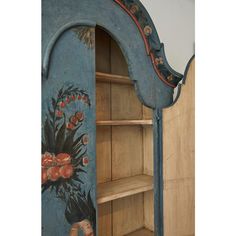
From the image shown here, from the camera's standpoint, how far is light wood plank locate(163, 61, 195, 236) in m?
1.27

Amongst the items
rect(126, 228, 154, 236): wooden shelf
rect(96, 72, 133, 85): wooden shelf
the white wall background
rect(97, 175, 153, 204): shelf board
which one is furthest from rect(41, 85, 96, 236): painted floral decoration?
the white wall background

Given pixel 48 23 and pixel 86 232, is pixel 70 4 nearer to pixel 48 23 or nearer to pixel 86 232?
pixel 48 23

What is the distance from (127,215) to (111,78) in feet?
2.66

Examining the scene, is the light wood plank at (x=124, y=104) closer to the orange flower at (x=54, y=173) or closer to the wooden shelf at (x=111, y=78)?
the wooden shelf at (x=111, y=78)

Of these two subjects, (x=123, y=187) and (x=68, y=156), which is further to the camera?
(x=123, y=187)

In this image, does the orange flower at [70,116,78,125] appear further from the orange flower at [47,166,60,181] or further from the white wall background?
the white wall background

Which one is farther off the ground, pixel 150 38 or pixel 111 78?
pixel 150 38

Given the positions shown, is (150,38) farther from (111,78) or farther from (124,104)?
(124,104)

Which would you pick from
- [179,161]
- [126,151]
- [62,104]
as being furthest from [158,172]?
[62,104]

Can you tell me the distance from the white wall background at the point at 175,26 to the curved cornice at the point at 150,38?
510 mm

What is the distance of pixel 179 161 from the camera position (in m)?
1.29
